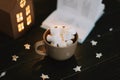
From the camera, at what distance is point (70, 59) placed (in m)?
0.79

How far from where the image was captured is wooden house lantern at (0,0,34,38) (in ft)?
2.55

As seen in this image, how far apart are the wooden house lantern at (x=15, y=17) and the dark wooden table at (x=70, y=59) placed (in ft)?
0.08

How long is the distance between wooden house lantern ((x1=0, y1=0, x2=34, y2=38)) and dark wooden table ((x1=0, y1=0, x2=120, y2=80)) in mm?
23

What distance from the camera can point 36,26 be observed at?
88cm

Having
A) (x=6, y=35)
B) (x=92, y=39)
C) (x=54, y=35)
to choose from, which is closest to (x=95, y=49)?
(x=92, y=39)

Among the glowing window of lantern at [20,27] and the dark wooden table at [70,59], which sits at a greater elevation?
the glowing window of lantern at [20,27]

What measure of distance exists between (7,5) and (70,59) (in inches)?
9.3

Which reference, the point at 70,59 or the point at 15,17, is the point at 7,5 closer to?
the point at 15,17

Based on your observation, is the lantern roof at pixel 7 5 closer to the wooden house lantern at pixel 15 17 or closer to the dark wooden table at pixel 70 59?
the wooden house lantern at pixel 15 17

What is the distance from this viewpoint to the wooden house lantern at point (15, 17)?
2.55ft

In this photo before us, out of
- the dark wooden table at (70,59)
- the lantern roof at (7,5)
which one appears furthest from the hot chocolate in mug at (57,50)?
the lantern roof at (7,5)

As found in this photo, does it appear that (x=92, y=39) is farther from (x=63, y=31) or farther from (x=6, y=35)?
(x=6, y=35)

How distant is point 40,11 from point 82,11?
15cm

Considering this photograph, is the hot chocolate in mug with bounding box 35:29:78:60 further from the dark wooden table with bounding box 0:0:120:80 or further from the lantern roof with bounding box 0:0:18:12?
the lantern roof with bounding box 0:0:18:12
